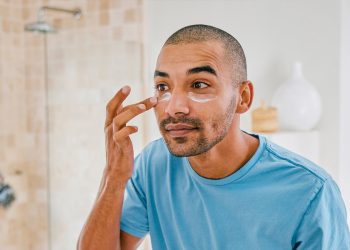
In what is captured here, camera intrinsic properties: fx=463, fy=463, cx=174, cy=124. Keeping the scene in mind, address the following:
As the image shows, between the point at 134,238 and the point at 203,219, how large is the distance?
198 millimetres

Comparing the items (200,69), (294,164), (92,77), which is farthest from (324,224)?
(92,77)

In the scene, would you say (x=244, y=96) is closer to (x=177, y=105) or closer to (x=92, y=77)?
(x=177, y=105)

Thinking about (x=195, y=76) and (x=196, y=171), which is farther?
(x=196, y=171)

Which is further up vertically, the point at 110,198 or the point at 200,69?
the point at 200,69

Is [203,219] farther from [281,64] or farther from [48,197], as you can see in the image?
[48,197]

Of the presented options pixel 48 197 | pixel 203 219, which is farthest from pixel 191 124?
pixel 48 197

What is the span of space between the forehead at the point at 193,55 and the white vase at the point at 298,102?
3.34 feet

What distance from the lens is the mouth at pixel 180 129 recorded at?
887mm

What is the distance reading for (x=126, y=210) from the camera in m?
1.07

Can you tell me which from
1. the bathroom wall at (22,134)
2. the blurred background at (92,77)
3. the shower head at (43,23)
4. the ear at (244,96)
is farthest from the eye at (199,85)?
the bathroom wall at (22,134)

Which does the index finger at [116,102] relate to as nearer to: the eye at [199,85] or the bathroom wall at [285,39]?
the eye at [199,85]

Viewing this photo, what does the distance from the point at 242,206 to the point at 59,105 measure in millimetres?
1657

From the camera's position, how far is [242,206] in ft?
3.02

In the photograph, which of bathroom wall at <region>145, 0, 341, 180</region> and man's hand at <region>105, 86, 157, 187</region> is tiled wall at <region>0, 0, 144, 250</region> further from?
man's hand at <region>105, 86, 157, 187</region>
